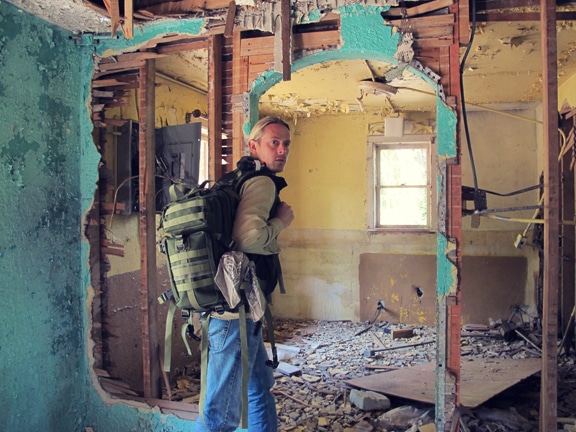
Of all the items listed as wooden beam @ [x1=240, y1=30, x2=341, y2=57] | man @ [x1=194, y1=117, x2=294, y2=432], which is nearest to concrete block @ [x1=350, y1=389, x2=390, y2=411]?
man @ [x1=194, y1=117, x2=294, y2=432]

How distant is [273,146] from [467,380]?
2.83m

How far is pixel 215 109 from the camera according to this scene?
8.98ft

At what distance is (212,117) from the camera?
9.00 ft

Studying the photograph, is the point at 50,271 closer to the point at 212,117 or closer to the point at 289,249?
the point at 212,117

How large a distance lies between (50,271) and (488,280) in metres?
5.14

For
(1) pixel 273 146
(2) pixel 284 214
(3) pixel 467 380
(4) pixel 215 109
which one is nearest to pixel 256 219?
(2) pixel 284 214

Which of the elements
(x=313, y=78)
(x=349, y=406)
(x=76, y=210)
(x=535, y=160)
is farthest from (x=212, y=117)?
(x=535, y=160)

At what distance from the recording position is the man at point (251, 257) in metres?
1.88

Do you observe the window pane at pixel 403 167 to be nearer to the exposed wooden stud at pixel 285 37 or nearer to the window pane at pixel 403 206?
the window pane at pixel 403 206

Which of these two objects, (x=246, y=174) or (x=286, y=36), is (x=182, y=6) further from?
(x=246, y=174)

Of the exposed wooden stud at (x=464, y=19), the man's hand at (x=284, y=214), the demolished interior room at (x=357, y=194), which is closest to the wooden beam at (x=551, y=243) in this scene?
the demolished interior room at (x=357, y=194)

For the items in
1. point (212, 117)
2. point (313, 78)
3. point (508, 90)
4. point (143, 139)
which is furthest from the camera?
point (508, 90)

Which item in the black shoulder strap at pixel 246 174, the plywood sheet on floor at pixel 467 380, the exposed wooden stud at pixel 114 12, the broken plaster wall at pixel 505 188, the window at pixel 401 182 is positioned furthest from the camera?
the window at pixel 401 182

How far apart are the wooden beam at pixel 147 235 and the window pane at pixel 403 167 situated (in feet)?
13.2
